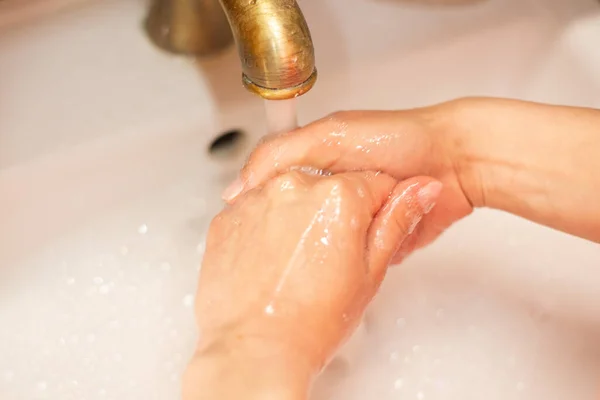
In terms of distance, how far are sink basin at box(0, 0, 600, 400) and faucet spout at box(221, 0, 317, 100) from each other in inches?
5.5

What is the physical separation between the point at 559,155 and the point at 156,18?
35 centimetres

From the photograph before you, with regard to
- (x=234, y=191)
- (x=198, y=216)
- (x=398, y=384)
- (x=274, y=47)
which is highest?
(x=274, y=47)

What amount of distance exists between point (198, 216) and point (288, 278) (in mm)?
233

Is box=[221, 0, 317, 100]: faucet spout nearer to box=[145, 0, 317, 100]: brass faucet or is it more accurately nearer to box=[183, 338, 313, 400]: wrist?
box=[145, 0, 317, 100]: brass faucet

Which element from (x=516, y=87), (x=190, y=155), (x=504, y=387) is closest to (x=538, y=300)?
(x=504, y=387)

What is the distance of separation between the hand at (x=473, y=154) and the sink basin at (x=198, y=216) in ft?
0.32

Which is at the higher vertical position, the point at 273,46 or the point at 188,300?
the point at 273,46

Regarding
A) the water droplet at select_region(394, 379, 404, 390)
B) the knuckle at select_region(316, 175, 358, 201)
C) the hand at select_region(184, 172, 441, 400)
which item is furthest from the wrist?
the water droplet at select_region(394, 379, 404, 390)

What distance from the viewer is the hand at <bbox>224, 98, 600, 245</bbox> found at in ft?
1.66

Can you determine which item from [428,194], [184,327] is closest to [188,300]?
[184,327]

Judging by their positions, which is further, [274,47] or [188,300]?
[188,300]

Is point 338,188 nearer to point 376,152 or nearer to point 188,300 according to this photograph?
point 376,152

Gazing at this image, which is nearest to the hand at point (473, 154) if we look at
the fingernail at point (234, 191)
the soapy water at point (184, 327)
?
the fingernail at point (234, 191)

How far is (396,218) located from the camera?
480 millimetres
